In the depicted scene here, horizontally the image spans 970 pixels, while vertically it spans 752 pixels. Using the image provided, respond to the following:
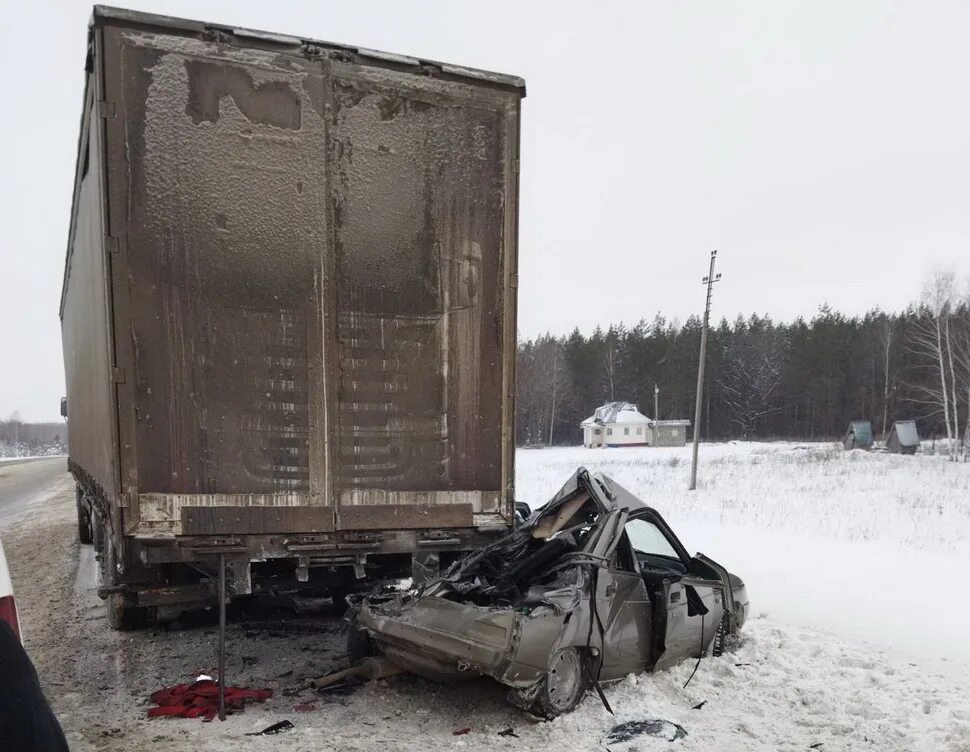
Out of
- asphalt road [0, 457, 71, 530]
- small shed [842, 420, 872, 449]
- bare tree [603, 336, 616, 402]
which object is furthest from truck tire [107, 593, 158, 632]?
bare tree [603, 336, 616, 402]

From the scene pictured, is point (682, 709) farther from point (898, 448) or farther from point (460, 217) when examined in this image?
point (898, 448)

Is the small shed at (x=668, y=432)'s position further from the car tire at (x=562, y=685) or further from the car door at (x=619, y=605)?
the car tire at (x=562, y=685)

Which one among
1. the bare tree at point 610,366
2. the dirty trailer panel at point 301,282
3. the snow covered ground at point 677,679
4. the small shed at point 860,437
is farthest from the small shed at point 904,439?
the dirty trailer panel at point 301,282

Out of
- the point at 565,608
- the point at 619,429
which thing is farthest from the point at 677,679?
the point at 619,429

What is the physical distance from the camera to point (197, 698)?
182 inches

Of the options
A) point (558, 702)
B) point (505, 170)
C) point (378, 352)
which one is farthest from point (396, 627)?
point (505, 170)

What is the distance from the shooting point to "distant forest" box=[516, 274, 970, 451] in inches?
2559

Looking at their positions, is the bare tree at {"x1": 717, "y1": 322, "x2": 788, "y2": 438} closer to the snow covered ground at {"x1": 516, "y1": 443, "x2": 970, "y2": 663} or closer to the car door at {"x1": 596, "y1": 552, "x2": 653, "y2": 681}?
the snow covered ground at {"x1": 516, "y1": 443, "x2": 970, "y2": 663}

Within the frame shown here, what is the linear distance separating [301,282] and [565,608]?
266 centimetres

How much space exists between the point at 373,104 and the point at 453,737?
404 cm

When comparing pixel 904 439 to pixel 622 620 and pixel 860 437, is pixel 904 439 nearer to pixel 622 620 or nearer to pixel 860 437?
pixel 860 437

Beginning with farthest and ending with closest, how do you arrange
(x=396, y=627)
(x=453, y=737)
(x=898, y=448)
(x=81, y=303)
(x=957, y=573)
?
(x=898, y=448) → (x=957, y=573) → (x=81, y=303) → (x=396, y=627) → (x=453, y=737)

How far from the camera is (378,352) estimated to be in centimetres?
471

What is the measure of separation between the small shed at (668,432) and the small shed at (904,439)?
20176mm
